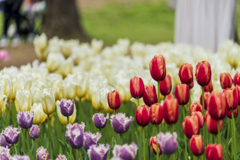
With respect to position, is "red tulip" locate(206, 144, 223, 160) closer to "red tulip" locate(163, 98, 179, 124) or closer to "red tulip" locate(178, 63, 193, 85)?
"red tulip" locate(163, 98, 179, 124)

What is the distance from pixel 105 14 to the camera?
24.3 metres

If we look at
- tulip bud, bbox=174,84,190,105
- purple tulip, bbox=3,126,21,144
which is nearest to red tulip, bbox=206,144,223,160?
tulip bud, bbox=174,84,190,105

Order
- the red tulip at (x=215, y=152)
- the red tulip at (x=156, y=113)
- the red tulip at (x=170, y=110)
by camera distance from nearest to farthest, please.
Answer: the red tulip at (x=215, y=152)
the red tulip at (x=170, y=110)
the red tulip at (x=156, y=113)

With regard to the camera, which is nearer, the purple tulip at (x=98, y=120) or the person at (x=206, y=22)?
the purple tulip at (x=98, y=120)

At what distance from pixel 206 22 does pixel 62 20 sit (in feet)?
21.9

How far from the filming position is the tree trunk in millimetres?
11922

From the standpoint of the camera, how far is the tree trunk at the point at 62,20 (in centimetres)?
1192

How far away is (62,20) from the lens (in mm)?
12102

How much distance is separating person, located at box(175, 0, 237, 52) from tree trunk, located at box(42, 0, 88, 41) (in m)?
5.80

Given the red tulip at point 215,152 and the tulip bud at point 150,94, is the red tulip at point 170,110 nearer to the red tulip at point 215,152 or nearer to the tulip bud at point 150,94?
the red tulip at point 215,152

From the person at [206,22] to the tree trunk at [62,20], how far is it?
19.0 ft

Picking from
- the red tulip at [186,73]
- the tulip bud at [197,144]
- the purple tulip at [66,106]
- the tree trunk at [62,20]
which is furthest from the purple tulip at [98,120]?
the tree trunk at [62,20]

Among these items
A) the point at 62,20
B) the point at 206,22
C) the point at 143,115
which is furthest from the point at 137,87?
the point at 62,20

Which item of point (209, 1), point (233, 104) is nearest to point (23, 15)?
point (209, 1)
